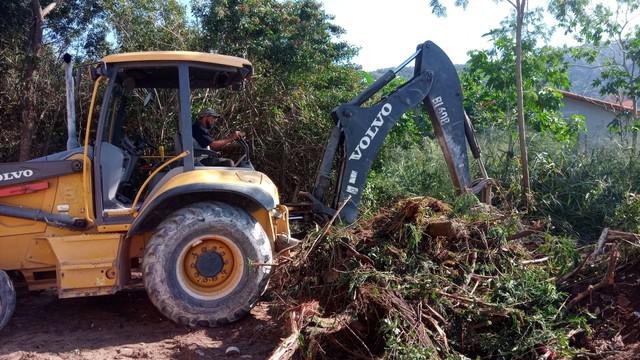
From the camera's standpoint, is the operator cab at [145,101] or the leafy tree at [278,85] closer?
the operator cab at [145,101]

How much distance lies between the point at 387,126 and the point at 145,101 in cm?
253

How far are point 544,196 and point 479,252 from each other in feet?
12.1

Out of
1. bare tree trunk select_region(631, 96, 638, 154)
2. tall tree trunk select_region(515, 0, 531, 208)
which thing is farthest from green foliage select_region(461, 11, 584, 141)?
tall tree trunk select_region(515, 0, 531, 208)

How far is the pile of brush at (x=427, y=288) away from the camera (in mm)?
4133

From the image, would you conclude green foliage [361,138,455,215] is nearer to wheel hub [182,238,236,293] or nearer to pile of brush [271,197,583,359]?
pile of brush [271,197,583,359]

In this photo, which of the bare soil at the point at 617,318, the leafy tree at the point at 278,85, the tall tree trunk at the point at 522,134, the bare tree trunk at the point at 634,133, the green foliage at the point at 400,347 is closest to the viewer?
the green foliage at the point at 400,347

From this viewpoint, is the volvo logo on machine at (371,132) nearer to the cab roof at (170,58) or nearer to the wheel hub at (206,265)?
the cab roof at (170,58)

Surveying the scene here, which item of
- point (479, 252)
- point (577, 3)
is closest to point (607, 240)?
point (479, 252)

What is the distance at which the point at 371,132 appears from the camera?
632 cm

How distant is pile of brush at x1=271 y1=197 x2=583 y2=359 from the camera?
4.13 meters

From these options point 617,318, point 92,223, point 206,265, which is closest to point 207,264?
point 206,265

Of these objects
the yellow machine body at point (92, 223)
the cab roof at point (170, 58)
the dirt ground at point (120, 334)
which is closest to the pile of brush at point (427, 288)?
the dirt ground at point (120, 334)

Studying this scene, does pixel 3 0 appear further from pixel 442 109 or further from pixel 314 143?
pixel 442 109

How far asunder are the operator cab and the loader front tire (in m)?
0.53
